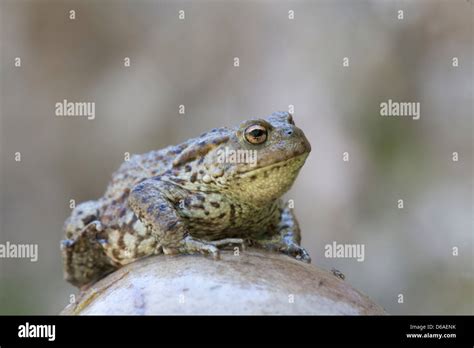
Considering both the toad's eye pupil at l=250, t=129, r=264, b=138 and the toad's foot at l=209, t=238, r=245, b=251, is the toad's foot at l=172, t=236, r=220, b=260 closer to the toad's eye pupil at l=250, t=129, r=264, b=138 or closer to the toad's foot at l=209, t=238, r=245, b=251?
the toad's foot at l=209, t=238, r=245, b=251

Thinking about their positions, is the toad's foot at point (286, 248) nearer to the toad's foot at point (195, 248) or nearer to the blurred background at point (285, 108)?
the toad's foot at point (195, 248)

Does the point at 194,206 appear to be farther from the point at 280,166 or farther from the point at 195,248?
the point at 280,166

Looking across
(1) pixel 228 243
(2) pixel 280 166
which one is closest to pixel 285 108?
(2) pixel 280 166

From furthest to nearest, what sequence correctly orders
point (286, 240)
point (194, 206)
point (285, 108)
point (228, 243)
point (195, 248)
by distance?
point (285, 108) < point (286, 240) < point (194, 206) < point (228, 243) < point (195, 248)

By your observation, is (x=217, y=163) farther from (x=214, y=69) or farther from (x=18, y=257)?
(x=18, y=257)

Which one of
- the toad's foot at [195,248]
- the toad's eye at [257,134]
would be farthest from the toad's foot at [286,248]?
the toad's eye at [257,134]

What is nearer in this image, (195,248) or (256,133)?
(195,248)

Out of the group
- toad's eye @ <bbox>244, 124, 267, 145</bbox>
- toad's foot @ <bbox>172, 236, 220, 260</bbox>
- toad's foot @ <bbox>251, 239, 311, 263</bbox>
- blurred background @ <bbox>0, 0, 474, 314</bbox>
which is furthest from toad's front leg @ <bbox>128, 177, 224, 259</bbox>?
blurred background @ <bbox>0, 0, 474, 314</bbox>
